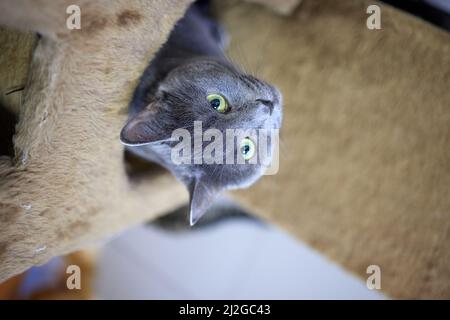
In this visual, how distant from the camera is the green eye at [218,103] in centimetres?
94

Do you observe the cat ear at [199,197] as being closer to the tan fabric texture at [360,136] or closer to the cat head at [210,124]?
the cat head at [210,124]

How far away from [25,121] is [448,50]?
3.09ft

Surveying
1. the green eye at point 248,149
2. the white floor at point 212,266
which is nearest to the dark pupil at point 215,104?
the green eye at point 248,149

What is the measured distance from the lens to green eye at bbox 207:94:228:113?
3.08ft

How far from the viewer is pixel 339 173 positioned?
1.21 metres

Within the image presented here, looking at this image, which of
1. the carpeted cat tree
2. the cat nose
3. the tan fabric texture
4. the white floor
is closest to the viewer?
the carpeted cat tree

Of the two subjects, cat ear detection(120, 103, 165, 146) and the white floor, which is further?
the white floor

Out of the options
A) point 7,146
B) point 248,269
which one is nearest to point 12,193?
point 7,146

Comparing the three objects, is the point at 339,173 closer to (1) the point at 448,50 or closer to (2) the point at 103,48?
(1) the point at 448,50

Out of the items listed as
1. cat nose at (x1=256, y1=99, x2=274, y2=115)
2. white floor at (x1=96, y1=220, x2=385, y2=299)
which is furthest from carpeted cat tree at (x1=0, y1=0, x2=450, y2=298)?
white floor at (x1=96, y1=220, x2=385, y2=299)

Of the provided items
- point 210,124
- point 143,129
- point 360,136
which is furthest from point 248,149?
point 360,136

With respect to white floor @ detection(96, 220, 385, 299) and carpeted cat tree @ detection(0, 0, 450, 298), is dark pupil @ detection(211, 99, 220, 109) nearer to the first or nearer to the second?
carpeted cat tree @ detection(0, 0, 450, 298)

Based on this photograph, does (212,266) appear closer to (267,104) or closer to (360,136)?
(360,136)

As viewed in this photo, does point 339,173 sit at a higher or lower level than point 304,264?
higher
